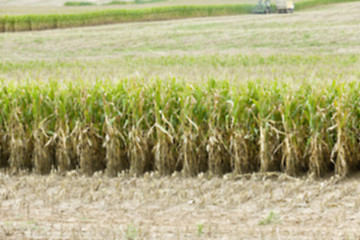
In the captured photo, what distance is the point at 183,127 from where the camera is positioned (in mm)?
6965

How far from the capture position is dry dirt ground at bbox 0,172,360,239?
5.02 m

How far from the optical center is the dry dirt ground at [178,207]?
502 cm

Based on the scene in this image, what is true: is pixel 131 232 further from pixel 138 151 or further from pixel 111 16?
pixel 111 16

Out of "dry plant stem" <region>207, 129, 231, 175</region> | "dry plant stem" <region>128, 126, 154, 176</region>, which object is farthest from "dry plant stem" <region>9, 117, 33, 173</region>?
"dry plant stem" <region>207, 129, 231, 175</region>

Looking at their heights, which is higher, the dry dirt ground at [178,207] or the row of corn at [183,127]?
Result: the row of corn at [183,127]

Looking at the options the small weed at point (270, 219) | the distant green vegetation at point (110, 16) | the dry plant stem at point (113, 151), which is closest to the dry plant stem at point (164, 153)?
the dry plant stem at point (113, 151)

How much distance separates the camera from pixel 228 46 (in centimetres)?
2592

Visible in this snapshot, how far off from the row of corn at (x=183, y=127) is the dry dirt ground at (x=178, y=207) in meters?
0.24

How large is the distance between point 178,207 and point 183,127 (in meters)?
1.36

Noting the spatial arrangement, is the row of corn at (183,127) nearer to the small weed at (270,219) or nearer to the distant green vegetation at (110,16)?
the small weed at (270,219)

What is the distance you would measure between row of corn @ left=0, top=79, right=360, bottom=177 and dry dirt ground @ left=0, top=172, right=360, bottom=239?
24 cm

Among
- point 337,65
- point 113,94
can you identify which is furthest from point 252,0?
point 113,94

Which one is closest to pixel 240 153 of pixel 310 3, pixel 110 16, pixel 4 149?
pixel 4 149

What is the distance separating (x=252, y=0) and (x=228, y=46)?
133 ft
